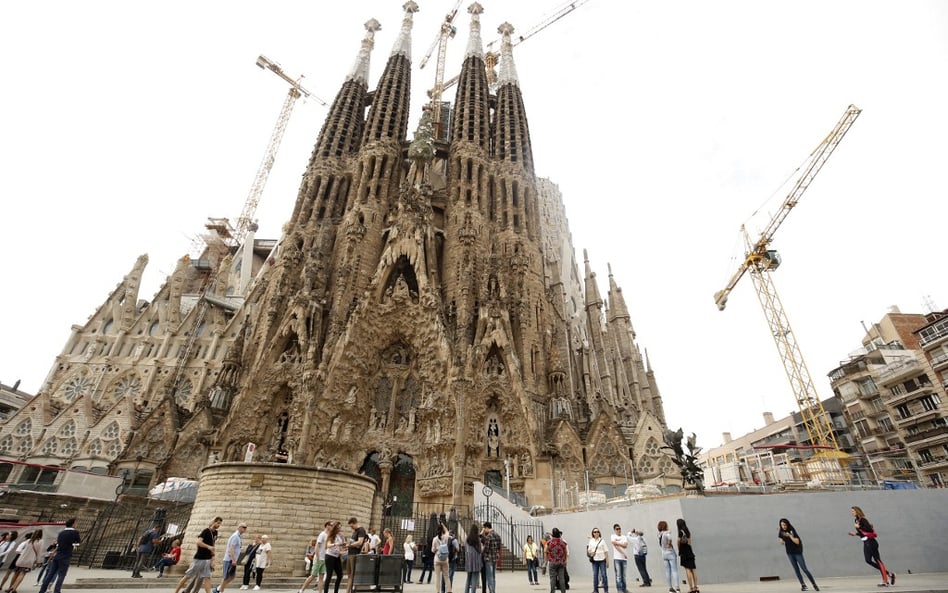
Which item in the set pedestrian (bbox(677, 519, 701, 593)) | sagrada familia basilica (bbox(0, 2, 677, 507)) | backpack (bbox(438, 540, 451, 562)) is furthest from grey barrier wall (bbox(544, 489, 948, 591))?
sagrada familia basilica (bbox(0, 2, 677, 507))

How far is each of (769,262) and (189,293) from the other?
2364 inches

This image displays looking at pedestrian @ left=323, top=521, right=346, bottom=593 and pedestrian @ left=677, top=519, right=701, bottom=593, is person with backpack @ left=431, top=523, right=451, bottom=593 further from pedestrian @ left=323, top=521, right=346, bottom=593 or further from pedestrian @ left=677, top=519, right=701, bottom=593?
pedestrian @ left=677, top=519, right=701, bottom=593

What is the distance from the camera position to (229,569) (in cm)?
840

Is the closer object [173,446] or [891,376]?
[173,446]

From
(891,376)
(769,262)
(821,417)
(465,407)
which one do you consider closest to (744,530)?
(465,407)

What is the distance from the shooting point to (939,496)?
11.6 meters

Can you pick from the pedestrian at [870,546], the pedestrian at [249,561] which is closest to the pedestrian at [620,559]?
the pedestrian at [870,546]

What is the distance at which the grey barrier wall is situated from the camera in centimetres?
1045

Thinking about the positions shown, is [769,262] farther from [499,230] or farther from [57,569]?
[57,569]

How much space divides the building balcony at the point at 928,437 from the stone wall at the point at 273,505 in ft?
137

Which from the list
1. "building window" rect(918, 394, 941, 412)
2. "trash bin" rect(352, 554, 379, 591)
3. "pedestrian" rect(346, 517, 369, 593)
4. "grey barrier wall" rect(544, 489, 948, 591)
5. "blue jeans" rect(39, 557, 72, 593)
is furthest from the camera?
"building window" rect(918, 394, 941, 412)

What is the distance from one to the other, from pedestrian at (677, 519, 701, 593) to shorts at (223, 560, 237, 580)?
7.88m

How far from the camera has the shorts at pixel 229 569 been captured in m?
8.17

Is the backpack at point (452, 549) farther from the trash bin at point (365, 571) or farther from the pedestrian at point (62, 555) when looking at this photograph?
the pedestrian at point (62, 555)
